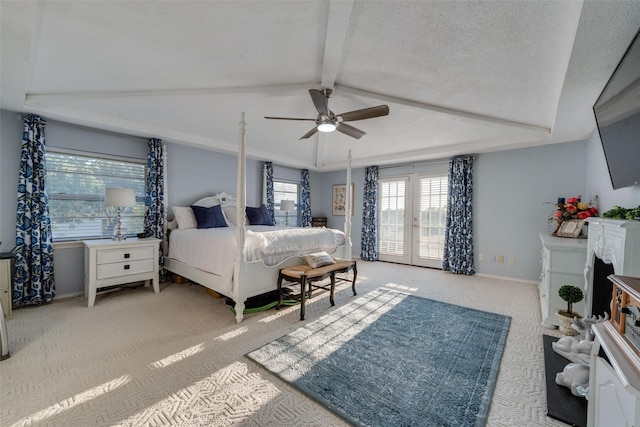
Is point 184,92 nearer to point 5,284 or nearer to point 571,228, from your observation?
point 5,284

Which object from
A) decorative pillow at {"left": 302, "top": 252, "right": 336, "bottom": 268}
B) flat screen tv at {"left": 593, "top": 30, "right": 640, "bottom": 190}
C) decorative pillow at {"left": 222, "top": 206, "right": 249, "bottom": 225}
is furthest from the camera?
decorative pillow at {"left": 222, "top": 206, "right": 249, "bottom": 225}

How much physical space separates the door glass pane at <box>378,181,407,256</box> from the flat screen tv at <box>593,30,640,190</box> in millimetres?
3736

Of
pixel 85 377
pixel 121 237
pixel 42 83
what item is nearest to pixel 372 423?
pixel 85 377

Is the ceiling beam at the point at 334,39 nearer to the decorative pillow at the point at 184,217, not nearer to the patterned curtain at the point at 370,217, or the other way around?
the decorative pillow at the point at 184,217

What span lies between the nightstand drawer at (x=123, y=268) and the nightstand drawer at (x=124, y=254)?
0.16 ft

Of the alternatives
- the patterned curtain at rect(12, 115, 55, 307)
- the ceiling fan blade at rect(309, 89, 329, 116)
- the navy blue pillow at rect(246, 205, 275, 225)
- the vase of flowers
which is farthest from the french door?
the patterned curtain at rect(12, 115, 55, 307)

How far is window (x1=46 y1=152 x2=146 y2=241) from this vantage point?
330cm

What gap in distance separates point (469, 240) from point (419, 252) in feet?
3.36

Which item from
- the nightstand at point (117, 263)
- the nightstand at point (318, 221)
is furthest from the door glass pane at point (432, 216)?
the nightstand at point (117, 263)

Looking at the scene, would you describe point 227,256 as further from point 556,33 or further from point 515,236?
point 515,236

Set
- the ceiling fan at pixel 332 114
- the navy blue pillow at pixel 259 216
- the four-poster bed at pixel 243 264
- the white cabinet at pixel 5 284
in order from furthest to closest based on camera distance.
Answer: the navy blue pillow at pixel 259 216
the four-poster bed at pixel 243 264
the white cabinet at pixel 5 284
the ceiling fan at pixel 332 114

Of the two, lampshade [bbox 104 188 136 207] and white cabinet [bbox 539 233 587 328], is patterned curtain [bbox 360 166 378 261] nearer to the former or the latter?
white cabinet [bbox 539 233 587 328]

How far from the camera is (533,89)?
2418 millimetres

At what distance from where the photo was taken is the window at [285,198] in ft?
19.8
